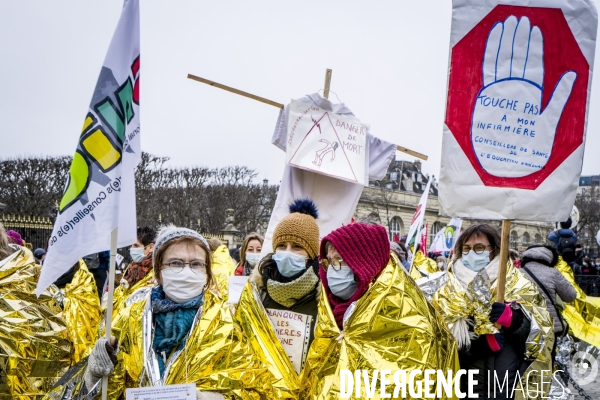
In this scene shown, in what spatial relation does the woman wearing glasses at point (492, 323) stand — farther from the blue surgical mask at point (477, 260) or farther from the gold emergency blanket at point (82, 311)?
the gold emergency blanket at point (82, 311)

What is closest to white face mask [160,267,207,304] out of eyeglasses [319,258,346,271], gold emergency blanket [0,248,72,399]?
eyeglasses [319,258,346,271]

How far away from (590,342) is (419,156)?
3.32 meters

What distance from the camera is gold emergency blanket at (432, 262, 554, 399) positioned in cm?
383

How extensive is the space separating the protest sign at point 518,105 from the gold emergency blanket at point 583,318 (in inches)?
185

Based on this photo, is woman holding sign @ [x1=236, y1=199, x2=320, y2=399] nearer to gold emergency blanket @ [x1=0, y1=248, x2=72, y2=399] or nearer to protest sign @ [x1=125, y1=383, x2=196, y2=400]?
protest sign @ [x1=125, y1=383, x2=196, y2=400]

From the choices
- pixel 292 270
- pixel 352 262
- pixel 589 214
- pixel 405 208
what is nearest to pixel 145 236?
pixel 292 270

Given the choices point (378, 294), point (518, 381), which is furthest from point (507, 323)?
point (378, 294)

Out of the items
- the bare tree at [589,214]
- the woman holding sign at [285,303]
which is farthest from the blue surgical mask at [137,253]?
the bare tree at [589,214]

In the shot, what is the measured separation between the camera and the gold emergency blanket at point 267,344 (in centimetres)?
338

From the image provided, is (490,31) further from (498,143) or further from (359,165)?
(359,165)

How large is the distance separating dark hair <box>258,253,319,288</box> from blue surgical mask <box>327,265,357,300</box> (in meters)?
0.39

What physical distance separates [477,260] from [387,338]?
5.51 feet

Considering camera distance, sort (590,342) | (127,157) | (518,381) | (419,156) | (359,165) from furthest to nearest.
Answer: (590,342), (419,156), (359,165), (518,381), (127,157)

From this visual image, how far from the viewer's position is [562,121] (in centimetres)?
376
